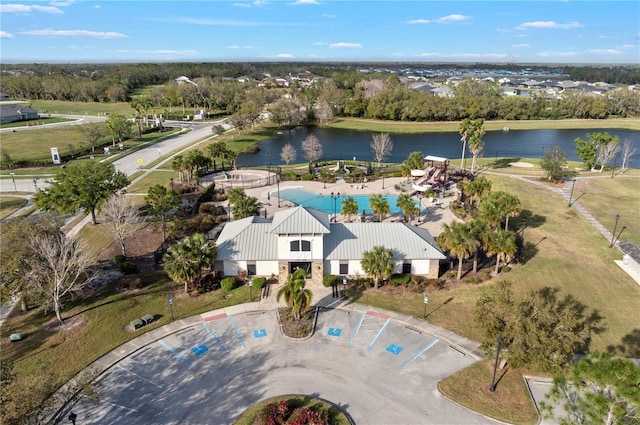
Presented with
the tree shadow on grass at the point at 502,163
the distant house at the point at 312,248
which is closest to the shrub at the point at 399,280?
the distant house at the point at 312,248

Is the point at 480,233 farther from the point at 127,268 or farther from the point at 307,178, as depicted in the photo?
the point at 307,178

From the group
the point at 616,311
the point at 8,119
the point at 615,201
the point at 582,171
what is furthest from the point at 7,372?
the point at 8,119

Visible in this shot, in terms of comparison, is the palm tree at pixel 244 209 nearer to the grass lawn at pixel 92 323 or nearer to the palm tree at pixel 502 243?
the grass lawn at pixel 92 323

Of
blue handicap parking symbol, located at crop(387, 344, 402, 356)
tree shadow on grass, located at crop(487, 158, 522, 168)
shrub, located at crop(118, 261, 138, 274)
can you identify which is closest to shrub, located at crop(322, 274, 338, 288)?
blue handicap parking symbol, located at crop(387, 344, 402, 356)

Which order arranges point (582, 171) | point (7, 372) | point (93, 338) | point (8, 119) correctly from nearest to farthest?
point (7, 372), point (93, 338), point (582, 171), point (8, 119)

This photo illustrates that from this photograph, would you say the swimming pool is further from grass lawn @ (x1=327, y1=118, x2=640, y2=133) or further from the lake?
grass lawn @ (x1=327, y1=118, x2=640, y2=133)

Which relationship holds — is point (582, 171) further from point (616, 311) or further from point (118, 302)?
point (118, 302)
